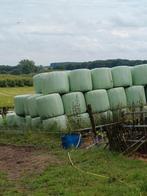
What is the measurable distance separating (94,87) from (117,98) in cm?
88

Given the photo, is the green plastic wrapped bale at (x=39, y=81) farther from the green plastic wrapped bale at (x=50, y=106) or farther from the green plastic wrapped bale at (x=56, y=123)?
the green plastic wrapped bale at (x=56, y=123)

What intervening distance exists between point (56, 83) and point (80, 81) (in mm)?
829

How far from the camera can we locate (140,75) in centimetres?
1922

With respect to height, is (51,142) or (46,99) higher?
(46,99)

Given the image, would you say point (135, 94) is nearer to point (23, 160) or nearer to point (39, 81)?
point (39, 81)

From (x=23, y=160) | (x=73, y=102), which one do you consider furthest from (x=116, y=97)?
(x=23, y=160)

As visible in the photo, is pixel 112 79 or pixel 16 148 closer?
pixel 16 148

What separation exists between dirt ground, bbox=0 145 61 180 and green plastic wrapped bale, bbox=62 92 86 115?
3402mm

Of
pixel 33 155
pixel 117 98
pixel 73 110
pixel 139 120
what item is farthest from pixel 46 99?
pixel 139 120

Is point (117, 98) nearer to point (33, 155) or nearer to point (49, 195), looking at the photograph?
point (33, 155)

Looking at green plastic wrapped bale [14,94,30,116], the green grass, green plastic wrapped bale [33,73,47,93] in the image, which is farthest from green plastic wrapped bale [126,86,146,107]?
the green grass

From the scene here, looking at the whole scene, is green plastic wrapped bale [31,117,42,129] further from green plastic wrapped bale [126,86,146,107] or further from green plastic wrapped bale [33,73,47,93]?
green plastic wrapped bale [126,86,146,107]

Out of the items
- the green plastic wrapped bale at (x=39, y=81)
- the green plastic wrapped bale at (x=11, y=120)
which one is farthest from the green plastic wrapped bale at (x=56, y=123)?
the green plastic wrapped bale at (x=11, y=120)

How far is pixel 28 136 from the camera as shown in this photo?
1614cm
